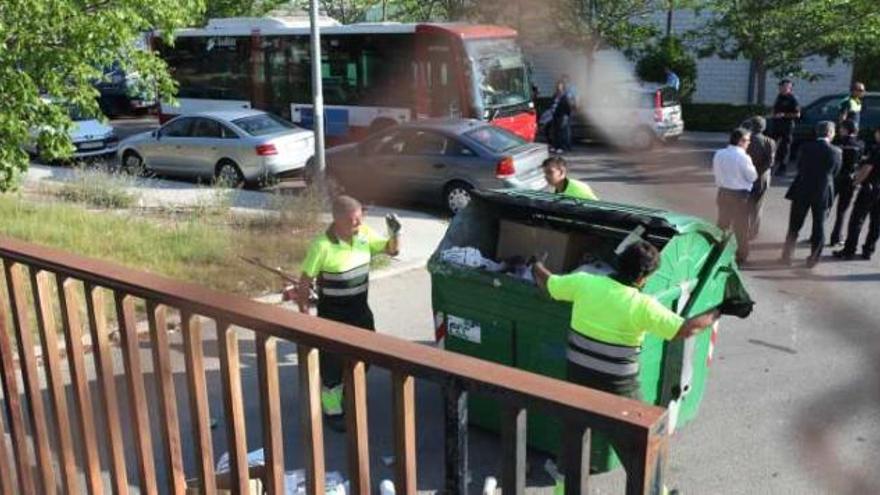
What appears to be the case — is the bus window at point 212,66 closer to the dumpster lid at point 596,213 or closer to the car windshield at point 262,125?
the car windshield at point 262,125

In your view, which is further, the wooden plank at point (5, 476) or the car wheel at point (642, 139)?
the car wheel at point (642, 139)

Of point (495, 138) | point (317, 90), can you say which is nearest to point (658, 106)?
point (495, 138)

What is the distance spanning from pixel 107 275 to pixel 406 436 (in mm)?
912

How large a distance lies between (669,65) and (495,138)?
1454cm

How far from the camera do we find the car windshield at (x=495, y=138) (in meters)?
12.4

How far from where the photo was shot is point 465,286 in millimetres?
5305

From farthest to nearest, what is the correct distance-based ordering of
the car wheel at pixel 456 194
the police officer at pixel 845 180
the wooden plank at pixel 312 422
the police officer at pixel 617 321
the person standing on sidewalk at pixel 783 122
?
the person standing on sidewalk at pixel 783 122
the car wheel at pixel 456 194
the police officer at pixel 845 180
the police officer at pixel 617 321
the wooden plank at pixel 312 422

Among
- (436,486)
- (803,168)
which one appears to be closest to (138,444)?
(436,486)

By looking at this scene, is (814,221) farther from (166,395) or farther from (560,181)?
(166,395)

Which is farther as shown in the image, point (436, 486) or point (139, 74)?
point (139, 74)

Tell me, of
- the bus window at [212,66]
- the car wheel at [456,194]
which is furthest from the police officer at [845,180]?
the bus window at [212,66]

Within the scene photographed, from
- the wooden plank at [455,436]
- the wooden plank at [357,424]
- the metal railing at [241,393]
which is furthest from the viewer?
the wooden plank at [357,424]

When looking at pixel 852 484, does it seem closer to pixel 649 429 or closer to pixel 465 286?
pixel 465 286

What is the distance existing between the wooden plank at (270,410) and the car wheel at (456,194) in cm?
1051
